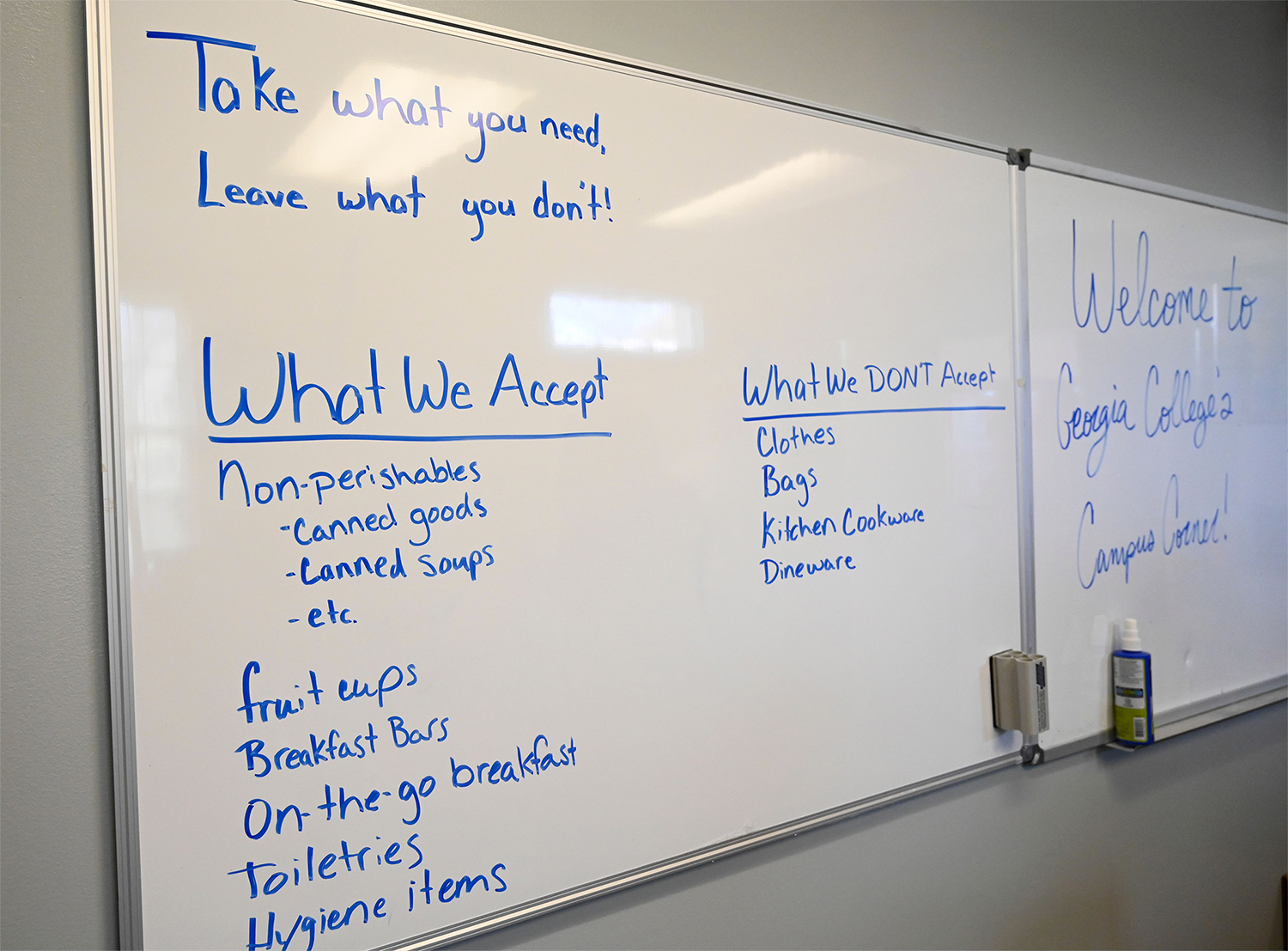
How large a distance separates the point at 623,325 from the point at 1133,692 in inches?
45.2

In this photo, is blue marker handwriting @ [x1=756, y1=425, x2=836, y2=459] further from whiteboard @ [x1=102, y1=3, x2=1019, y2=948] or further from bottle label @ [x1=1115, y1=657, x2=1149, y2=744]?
bottle label @ [x1=1115, y1=657, x2=1149, y2=744]

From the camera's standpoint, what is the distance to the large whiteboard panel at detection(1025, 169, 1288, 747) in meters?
1.29

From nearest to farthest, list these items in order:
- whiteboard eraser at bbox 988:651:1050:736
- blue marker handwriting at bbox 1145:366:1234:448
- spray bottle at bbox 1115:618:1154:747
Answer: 1. whiteboard eraser at bbox 988:651:1050:736
2. spray bottle at bbox 1115:618:1154:747
3. blue marker handwriting at bbox 1145:366:1234:448

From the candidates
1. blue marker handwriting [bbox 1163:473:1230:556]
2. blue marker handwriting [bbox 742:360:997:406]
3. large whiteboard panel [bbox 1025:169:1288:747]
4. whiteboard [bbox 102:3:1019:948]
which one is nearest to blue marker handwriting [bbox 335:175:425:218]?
whiteboard [bbox 102:3:1019:948]

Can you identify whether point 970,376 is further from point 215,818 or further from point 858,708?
point 215,818

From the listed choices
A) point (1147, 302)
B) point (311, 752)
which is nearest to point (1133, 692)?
point (1147, 302)

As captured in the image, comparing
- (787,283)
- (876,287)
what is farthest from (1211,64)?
(787,283)

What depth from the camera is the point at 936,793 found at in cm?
118

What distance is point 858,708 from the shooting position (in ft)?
3.56

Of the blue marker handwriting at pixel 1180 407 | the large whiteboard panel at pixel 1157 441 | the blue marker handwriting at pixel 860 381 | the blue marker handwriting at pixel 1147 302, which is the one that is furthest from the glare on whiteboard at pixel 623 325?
the blue marker handwriting at pixel 1180 407

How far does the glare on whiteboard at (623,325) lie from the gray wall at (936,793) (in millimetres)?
327

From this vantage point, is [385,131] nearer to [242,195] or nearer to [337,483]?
[242,195]

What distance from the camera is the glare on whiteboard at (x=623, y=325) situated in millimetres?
883

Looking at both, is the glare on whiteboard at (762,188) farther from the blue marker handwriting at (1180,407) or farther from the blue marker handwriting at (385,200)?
the blue marker handwriting at (1180,407)
